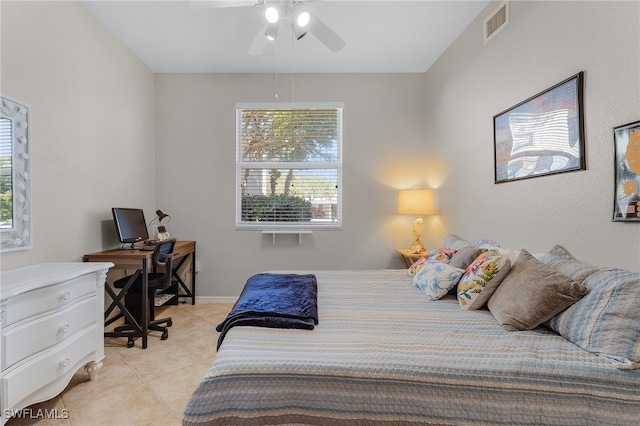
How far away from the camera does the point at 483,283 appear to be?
69.8 inches

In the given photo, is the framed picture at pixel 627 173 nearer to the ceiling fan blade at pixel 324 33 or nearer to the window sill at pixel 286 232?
the ceiling fan blade at pixel 324 33

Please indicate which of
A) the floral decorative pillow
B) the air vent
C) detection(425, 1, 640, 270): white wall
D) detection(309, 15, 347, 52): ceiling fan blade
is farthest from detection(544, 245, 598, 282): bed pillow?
detection(309, 15, 347, 52): ceiling fan blade

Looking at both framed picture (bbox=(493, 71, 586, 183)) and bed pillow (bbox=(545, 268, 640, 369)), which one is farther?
framed picture (bbox=(493, 71, 586, 183))

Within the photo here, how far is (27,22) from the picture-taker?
6.65 ft

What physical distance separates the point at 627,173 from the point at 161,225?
13.2ft

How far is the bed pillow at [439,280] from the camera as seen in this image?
197 centimetres

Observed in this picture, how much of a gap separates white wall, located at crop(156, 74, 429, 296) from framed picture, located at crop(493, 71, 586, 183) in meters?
1.50

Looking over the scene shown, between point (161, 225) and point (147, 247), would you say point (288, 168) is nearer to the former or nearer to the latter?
point (161, 225)

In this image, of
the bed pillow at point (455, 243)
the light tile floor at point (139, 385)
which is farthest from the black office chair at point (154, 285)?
the bed pillow at point (455, 243)

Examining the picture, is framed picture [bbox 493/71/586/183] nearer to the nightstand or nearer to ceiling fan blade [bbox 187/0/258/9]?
the nightstand

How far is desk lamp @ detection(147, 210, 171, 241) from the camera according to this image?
11.1 ft

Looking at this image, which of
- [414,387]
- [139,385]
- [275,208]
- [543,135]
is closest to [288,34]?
[275,208]

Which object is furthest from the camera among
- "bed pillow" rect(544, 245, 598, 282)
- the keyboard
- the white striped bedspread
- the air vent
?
the keyboard

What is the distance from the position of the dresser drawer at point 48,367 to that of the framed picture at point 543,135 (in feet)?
10.3
